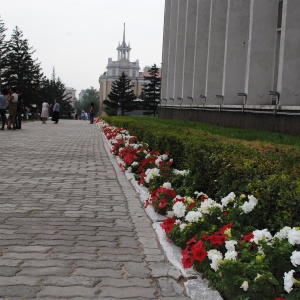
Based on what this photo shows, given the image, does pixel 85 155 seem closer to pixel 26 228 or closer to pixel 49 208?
pixel 49 208

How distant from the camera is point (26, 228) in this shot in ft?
19.0

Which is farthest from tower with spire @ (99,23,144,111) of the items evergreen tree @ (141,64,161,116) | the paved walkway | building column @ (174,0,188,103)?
the paved walkway

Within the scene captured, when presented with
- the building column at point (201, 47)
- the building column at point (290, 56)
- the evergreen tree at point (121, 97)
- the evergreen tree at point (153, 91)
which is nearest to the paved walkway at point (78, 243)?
the building column at point (290, 56)

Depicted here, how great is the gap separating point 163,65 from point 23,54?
35816 mm

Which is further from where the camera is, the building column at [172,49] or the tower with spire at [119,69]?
the tower with spire at [119,69]

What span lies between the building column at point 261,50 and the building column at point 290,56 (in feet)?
7.84

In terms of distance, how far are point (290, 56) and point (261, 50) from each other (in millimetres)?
3117

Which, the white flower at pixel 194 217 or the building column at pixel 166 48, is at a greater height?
the building column at pixel 166 48

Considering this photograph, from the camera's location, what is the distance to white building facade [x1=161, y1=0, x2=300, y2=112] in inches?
612

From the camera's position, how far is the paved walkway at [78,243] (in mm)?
3980

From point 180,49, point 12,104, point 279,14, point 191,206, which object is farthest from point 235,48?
point 191,206

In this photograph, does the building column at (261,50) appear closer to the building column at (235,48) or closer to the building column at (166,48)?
the building column at (235,48)

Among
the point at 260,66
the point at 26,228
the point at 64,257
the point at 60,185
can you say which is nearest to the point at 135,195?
the point at 60,185

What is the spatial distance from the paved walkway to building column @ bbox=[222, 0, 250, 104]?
1299 centimetres
